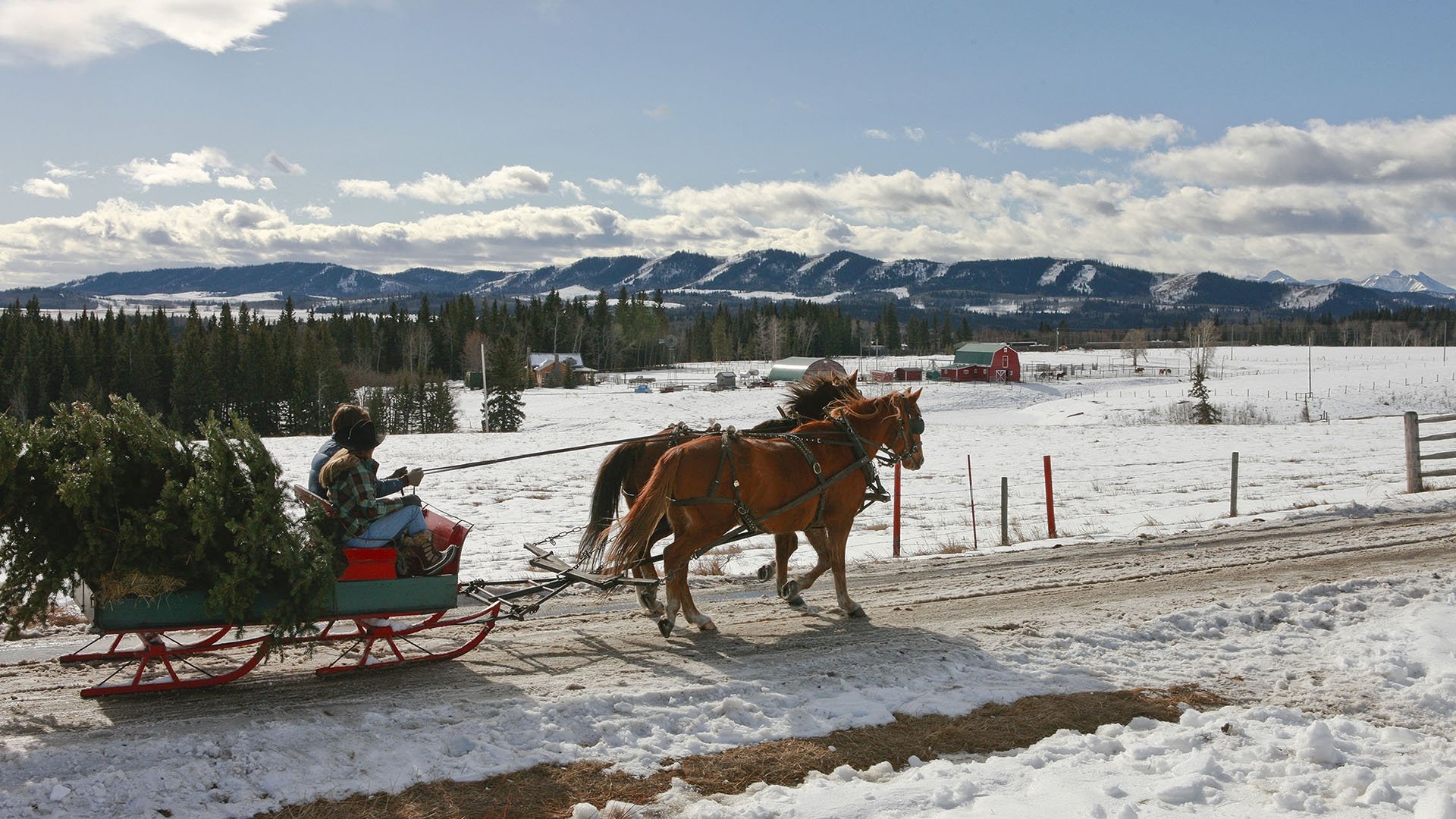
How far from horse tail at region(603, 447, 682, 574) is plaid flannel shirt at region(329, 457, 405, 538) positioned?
1.99 meters

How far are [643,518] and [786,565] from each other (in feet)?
7.03

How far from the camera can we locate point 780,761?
18.9 feet

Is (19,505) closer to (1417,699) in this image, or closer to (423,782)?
(423,782)

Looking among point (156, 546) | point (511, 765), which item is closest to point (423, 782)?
point (511, 765)

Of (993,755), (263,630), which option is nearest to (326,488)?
(263,630)

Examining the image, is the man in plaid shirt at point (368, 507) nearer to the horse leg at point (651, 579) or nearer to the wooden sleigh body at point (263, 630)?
the wooden sleigh body at point (263, 630)

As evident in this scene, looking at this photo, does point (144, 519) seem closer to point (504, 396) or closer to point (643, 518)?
point (643, 518)

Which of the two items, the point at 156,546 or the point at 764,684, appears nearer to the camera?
the point at 156,546

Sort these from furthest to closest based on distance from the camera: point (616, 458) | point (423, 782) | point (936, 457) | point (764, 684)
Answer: point (936, 457)
point (616, 458)
point (764, 684)
point (423, 782)

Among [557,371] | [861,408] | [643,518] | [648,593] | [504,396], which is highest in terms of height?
[557,371]

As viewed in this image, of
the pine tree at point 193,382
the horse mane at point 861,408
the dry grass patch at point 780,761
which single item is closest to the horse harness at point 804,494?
the horse mane at point 861,408

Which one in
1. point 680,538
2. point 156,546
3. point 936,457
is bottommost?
point 936,457

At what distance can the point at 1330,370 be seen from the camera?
258ft

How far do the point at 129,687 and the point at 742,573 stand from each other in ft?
23.3
